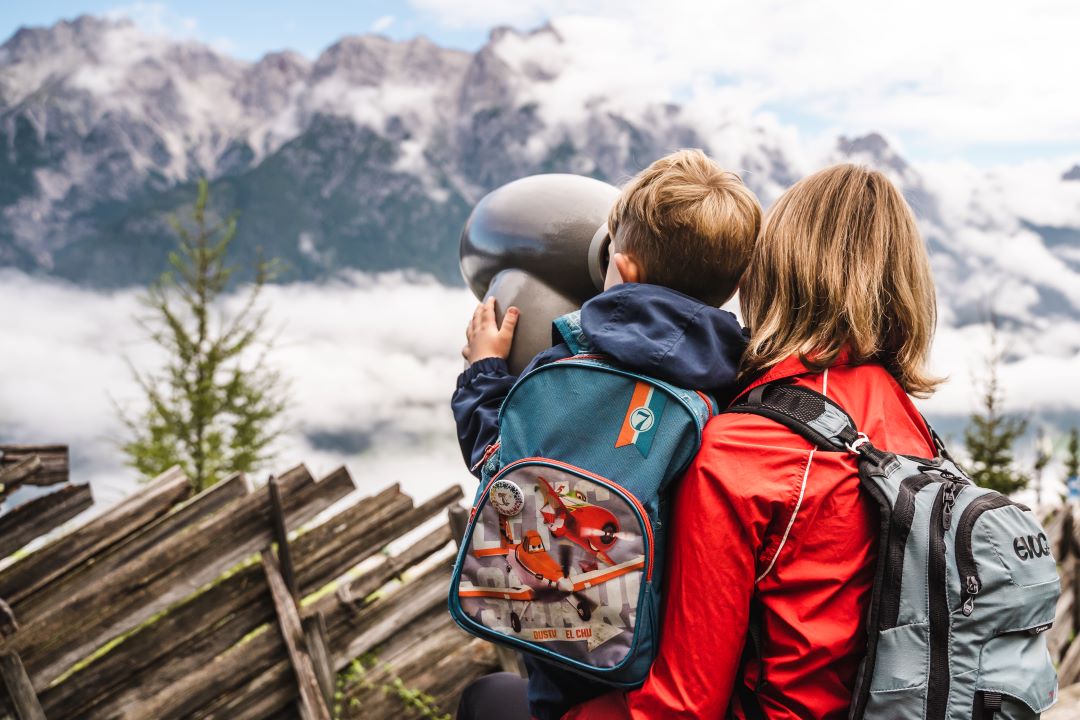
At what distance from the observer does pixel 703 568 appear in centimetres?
131

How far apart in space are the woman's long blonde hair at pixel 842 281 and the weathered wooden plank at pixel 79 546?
387cm

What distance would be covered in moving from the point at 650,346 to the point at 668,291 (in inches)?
5.5

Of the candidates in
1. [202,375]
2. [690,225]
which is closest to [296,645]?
[690,225]

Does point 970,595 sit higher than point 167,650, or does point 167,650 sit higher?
point 970,595

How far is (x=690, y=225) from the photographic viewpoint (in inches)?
59.0

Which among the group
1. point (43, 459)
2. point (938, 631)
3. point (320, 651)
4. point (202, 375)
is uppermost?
point (938, 631)

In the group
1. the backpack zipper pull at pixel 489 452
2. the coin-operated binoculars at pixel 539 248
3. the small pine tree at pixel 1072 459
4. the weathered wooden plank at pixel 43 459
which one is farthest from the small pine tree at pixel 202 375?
the small pine tree at pixel 1072 459

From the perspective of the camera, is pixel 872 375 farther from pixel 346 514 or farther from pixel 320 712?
pixel 346 514

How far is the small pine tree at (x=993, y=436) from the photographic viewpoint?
20.7 meters

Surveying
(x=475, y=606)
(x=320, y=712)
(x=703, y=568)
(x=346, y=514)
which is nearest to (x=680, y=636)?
(x=703, y=568)

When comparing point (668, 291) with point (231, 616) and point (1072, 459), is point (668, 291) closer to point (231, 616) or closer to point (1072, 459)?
point (231, 616)

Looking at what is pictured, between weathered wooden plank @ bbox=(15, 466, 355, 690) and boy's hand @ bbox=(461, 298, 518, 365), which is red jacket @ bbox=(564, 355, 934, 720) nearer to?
boy's hand @ bbox=(461, 298, 518, 365)

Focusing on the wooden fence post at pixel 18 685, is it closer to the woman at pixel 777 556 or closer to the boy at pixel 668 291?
the boy at pixel 668 291

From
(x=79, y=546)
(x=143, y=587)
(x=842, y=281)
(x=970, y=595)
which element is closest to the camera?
(x=970, y=595)
